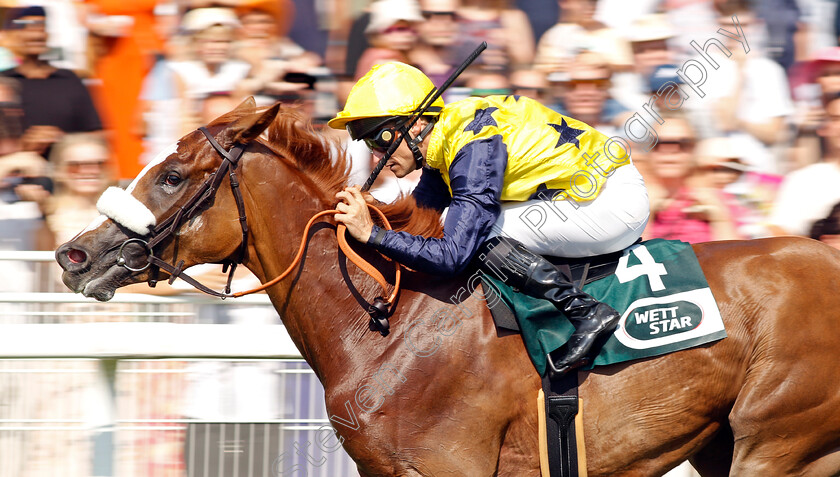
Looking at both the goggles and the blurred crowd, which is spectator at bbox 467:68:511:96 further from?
the goggles

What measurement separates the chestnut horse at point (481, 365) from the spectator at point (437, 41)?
2403mm

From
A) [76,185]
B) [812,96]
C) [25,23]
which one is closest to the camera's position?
[76,185]

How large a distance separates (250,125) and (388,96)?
504mm

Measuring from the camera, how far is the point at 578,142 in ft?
10.8

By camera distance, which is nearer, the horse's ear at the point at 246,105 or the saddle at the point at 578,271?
the saddle at the point at 578,271

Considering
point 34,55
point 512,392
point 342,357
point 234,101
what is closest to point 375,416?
point 342,357

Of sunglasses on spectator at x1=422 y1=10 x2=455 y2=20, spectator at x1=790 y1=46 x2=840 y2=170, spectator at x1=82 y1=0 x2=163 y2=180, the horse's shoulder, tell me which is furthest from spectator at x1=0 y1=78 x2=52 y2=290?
spectator at x1=790 y1=46 x2=840 y2=170

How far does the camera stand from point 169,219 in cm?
320

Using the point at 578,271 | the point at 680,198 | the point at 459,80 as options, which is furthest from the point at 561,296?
the point at 459,80

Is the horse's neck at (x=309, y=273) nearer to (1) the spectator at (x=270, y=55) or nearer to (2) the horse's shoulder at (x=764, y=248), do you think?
(2) the horse's shoulder at (x=764, y=248)

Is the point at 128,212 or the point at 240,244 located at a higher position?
the point at 128,212

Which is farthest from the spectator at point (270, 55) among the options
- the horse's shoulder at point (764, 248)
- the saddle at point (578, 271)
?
the horse's shoulder at point (764, 248)

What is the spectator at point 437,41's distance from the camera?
554 centimetres

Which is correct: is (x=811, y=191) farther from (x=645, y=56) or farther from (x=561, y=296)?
(x=561, y=296)
